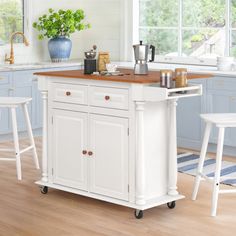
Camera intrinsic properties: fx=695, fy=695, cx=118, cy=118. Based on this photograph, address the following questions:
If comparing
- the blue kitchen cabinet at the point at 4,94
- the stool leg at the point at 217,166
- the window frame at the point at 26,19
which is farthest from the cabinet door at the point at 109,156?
the window frame at the point at 26,19

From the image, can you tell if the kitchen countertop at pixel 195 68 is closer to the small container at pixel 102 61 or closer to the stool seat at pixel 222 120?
the stool seat at pixel 222 120

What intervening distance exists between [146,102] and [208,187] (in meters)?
1.19

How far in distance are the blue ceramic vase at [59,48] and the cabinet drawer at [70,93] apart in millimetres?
2908

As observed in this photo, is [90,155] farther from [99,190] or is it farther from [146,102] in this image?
[146,102]

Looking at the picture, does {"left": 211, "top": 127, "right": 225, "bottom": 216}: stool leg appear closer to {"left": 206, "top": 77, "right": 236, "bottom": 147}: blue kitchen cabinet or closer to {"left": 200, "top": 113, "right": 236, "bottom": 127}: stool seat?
{"left": 200, "top": 113, "right": 236, "bottom": 127}: stool seat

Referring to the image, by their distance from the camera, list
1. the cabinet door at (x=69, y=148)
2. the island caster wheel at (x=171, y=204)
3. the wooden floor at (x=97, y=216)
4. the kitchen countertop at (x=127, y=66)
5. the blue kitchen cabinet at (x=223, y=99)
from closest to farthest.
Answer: the wooden floor at (x=97, y=216) < the island caster wheel at (x=171, y=204) < the cabinet door at (x=69, y=148) < the blue kitchen cabinet at (x=223, y=99) < the kitchen countertop at (x=127, y=66)

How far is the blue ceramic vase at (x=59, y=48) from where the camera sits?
8258 millimetres

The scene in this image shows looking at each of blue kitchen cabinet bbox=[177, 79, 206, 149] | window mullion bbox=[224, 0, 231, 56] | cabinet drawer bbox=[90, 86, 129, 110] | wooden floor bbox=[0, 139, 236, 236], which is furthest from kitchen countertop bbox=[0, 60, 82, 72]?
cabinet drawer bbox=[90, 86, 129, 110]

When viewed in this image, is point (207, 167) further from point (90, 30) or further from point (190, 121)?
point (90, 30)

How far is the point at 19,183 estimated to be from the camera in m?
5.87

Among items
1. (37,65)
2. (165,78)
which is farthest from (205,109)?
(165,78)

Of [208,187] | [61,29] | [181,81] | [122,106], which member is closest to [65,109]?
[122,106]

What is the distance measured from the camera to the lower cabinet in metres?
4.97

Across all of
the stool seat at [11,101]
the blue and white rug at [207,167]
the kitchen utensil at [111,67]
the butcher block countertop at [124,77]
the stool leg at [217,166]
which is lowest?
the blue and white rug at [207,167]
